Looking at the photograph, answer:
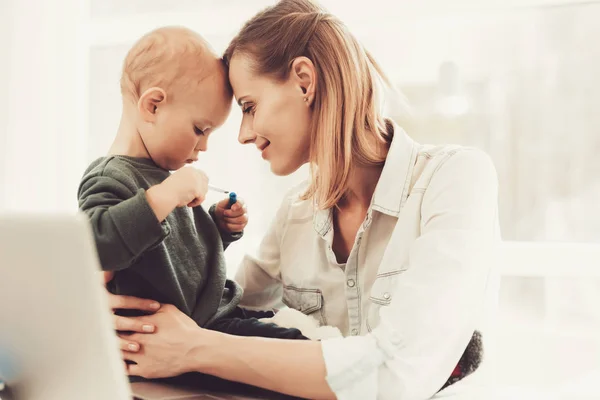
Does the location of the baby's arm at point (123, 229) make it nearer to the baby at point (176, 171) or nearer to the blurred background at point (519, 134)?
the baby at point (176, 171)

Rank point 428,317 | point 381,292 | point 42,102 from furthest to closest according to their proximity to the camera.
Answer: point 42,102 < point 381,292 < point 428,317

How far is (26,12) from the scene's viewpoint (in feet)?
7.59

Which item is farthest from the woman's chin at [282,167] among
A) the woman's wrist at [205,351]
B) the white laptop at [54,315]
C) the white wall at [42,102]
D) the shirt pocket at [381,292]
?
the white wall at [42,102]

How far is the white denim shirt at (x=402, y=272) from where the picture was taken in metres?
0.99

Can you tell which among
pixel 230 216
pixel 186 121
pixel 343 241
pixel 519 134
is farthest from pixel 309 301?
pixel 519 134

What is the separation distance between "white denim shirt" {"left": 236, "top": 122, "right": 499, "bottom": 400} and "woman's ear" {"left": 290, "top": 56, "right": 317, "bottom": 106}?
0.70 ft

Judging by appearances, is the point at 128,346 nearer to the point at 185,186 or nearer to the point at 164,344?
the point at 164,344

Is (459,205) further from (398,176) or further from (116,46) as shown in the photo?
(116,46)

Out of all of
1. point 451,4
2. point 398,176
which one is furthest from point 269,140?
point 451,4

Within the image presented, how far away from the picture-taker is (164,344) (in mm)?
1092

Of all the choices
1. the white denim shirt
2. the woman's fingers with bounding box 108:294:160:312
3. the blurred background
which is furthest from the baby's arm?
the blurred background

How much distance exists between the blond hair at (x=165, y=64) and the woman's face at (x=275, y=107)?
0.29ft

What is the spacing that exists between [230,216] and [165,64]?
39 centimetres

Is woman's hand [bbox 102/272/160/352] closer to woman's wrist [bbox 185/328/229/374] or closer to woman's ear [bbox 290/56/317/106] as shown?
woman's wrist [bbox 185/328/229/374]
